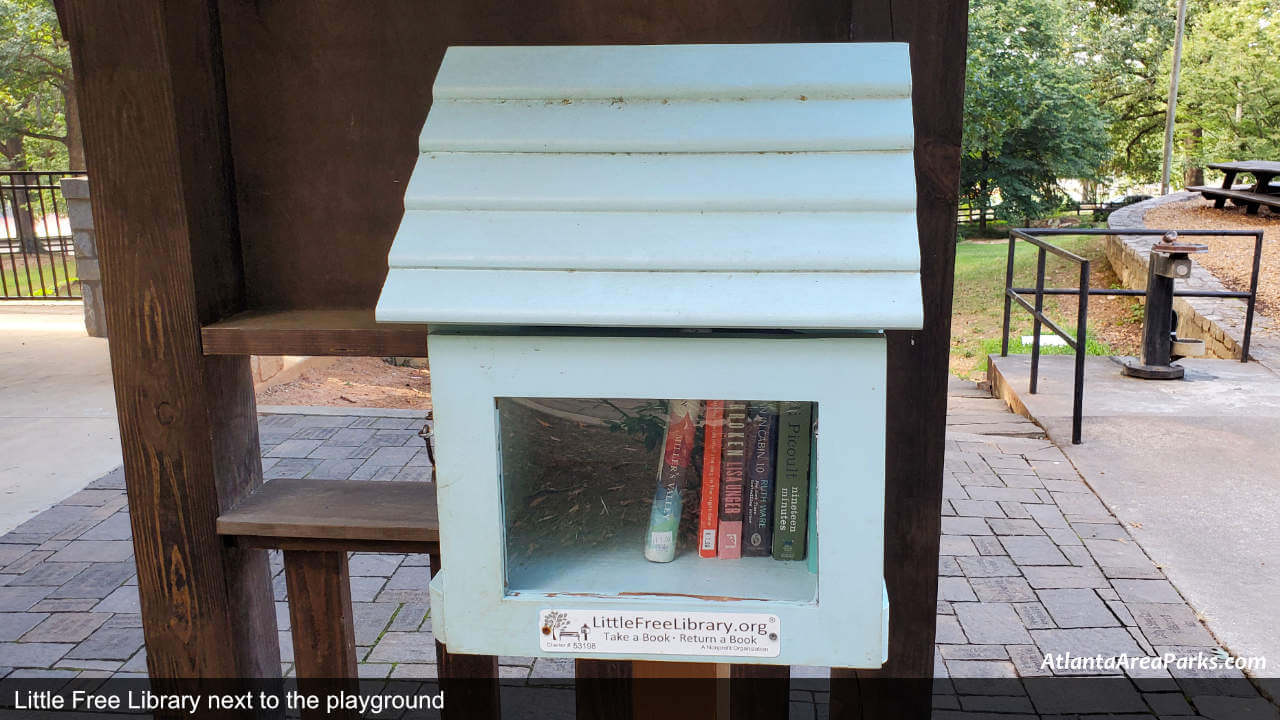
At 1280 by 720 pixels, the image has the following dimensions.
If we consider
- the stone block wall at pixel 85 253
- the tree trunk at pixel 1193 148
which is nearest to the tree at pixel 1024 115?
the tree trunk at pixel 1193 148

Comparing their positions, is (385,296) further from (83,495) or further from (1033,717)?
(83,495)

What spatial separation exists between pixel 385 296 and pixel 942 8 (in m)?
0.91

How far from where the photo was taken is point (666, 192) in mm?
1194

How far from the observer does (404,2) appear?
159 cm

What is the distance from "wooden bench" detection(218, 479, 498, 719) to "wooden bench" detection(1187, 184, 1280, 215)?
583 inches

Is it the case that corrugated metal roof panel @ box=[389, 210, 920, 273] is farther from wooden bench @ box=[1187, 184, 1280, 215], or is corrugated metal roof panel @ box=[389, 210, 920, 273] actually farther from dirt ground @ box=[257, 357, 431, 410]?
wooden bench @ box=[1187, 184, 1280, 215]

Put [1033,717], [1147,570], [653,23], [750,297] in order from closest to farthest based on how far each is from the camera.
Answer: [750,297] < [653,23] < [1033,717] < [1147,570]

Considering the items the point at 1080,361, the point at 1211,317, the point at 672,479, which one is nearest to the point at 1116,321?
the point at 1211,317

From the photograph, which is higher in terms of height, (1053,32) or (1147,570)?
(1053,32)

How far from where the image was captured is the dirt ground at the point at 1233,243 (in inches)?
378

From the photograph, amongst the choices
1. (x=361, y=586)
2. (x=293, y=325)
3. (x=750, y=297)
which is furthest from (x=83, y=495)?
(x=750, y=297)

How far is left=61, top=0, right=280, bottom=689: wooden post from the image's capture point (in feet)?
4.86

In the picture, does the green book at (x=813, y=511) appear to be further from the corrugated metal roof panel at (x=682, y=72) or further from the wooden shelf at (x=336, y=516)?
the wooden shelf at (x=336, y=516)

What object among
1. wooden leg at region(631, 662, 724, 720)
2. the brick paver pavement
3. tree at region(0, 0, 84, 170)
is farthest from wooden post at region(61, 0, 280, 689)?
tree at region(0, 0, 84, 170)
